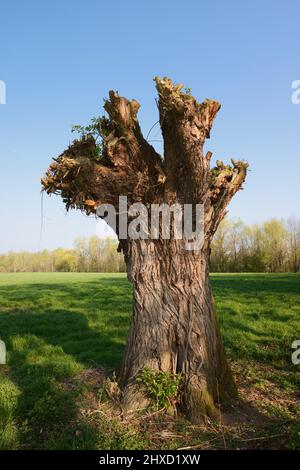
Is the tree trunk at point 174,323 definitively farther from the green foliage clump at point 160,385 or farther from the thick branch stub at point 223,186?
the thick branch stub at point 223,186

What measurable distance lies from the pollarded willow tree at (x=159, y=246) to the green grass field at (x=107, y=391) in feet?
1.76

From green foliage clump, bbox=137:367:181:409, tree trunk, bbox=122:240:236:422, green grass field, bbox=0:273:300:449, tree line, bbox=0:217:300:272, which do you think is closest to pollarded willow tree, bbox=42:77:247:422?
tree trunk, bbox=122:240:236:422

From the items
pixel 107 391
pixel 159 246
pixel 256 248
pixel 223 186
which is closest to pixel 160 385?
pixel 107 391

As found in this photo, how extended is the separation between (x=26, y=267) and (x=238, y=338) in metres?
113

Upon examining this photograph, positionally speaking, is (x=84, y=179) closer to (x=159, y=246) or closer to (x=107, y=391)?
(x=159, y=246)

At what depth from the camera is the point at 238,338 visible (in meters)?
11.1

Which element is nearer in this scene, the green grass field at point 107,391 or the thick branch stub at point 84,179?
the green grass field at point 107,391

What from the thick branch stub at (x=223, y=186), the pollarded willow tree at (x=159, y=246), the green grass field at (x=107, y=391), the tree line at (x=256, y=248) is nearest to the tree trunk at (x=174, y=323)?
the pollarded willow tree at (x=159, y=246)

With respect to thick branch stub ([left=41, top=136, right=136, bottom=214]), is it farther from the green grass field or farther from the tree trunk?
the green grass field

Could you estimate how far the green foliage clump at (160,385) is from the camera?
21.0 ft

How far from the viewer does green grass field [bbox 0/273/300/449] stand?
5.64m

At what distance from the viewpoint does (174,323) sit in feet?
22.4

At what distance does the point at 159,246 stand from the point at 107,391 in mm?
2685

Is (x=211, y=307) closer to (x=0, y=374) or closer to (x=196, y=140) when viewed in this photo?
(x=196, y=140)
